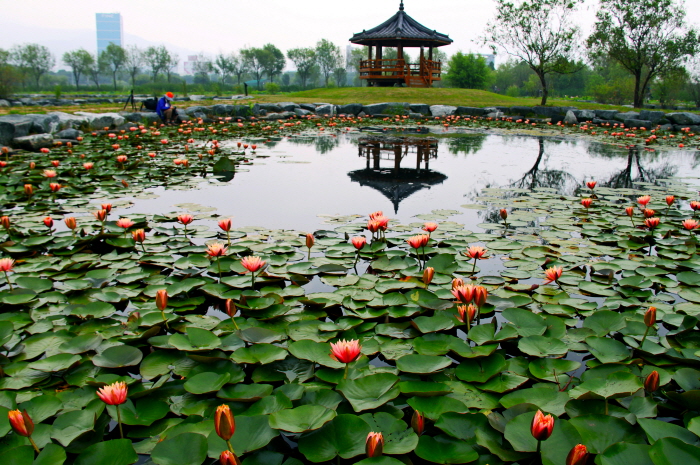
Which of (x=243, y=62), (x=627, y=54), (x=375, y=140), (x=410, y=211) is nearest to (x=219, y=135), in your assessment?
(x=375, y=140)

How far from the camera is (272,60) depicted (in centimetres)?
6650

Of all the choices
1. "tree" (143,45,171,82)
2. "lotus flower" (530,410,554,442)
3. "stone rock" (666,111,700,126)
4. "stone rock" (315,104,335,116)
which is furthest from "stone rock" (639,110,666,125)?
"tree" (143,45,171,82)

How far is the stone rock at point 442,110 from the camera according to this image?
14991 mm

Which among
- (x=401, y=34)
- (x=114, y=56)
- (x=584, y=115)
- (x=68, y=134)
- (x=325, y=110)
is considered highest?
(x=114, y=56)

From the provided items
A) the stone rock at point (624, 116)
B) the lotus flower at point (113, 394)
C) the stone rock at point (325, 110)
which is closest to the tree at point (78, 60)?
the stone rock at point (325, 110)

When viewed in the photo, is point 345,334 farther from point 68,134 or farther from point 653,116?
point 653,116

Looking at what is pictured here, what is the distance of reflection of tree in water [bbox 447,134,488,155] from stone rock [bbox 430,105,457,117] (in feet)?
17.1

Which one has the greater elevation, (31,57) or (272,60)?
(272,60)

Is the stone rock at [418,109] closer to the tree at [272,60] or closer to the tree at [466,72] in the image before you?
the tree at [466,72]

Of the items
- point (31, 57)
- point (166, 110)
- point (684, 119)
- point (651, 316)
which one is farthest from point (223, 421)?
point (31, 57)

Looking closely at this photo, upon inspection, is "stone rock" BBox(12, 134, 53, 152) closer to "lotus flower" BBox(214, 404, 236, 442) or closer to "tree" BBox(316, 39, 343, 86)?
"lotus flower" BBox(214, 404, 236, 442)

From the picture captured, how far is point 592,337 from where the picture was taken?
1.53 metres

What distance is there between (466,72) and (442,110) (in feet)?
86.3

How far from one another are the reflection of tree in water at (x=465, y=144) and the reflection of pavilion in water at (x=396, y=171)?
1.04 ft
